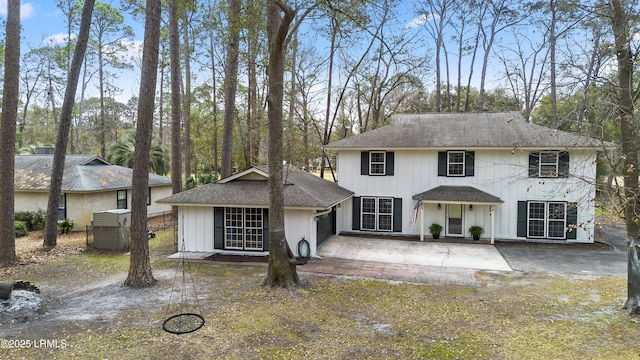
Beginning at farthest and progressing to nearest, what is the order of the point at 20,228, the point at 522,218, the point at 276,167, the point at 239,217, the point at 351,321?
the point at 20,228 < the point at 522,218 < the point at 239,217 < the point at 276,167 < the point at 351,321

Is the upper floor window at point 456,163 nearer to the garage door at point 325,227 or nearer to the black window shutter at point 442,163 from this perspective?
the black window shutter at point 442,163

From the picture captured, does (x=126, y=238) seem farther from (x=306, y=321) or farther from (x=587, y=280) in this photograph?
(x=587, y=280)

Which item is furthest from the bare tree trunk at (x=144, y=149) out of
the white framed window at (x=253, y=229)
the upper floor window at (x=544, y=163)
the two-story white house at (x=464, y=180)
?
the upper floor window at (x=544, y=163)

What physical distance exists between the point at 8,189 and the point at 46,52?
76.0ft

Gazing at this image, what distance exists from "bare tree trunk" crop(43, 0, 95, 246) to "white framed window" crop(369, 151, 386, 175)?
12.0 metres

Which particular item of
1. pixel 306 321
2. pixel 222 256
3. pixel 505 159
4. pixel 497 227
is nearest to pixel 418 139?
pixel 505 159

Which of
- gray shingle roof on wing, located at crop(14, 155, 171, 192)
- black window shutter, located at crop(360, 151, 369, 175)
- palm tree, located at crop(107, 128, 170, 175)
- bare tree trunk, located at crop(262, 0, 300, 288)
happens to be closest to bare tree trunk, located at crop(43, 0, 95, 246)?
gray shingle roof on wing, located at crop(14, 155, 171, 192)

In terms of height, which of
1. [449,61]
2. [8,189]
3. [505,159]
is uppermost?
[449,61]

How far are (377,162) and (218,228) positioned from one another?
7863 mm

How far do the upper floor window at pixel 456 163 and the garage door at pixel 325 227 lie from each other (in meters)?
5.28

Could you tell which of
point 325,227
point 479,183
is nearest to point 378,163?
point 325,227

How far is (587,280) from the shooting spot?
9.80m

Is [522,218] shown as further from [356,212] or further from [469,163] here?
[356,212]

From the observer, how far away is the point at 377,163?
16.6 metres
